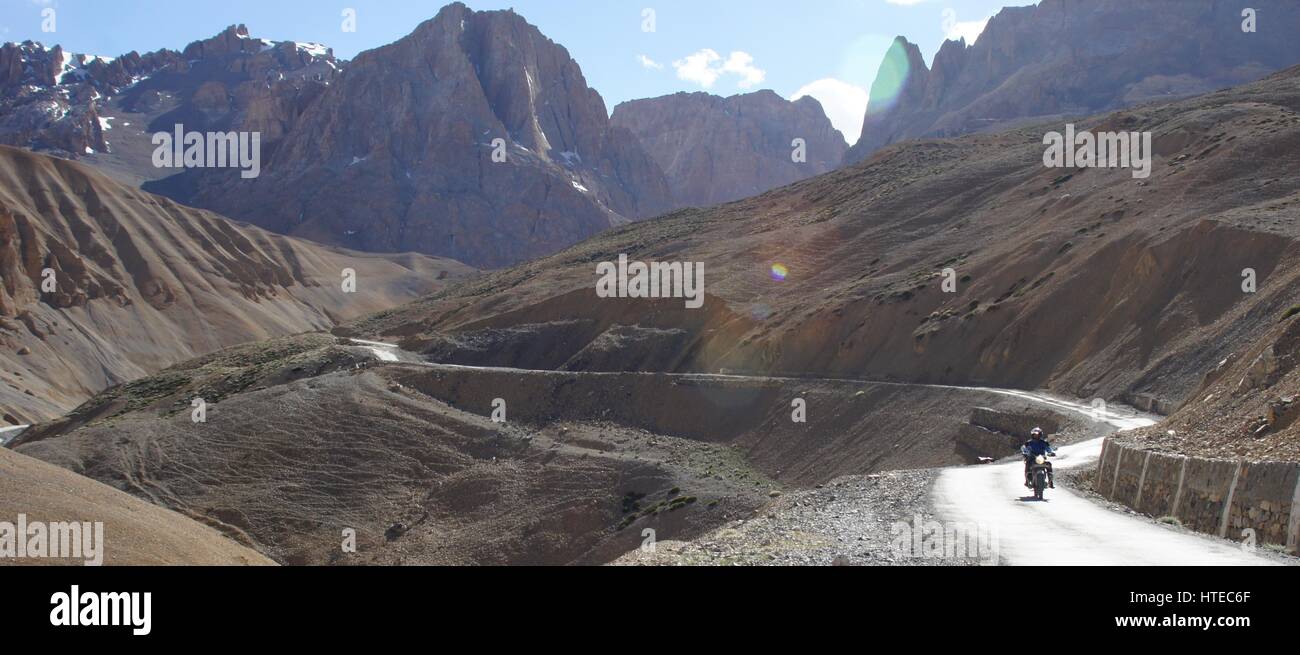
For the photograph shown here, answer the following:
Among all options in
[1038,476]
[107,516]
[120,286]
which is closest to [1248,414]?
[1038,476]

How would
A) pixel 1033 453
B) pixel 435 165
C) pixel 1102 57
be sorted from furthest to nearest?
pixel 435 165
pixel 1102 57
pixel 1033 453

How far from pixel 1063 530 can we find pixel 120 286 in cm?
10960

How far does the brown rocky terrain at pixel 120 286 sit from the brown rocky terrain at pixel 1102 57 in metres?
94.1

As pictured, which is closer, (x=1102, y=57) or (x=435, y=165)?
(x=1102, y=57)

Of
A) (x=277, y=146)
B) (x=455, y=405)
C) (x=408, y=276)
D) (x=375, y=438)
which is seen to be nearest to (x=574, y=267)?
(x=455, y=405)

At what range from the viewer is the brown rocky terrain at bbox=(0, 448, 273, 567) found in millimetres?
16719

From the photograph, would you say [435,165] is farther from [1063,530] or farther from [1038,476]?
[1063,530]

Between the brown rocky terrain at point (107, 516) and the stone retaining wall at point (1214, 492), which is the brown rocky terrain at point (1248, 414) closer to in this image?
the stone retaining wall at point (1214, 492)

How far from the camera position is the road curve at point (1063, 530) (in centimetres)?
987

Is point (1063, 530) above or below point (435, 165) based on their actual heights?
below

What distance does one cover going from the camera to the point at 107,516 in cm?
1861

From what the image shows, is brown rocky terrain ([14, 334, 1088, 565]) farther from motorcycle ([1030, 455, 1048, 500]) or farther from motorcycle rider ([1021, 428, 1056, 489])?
motorcycle ([1030, 455, 1048, 500])

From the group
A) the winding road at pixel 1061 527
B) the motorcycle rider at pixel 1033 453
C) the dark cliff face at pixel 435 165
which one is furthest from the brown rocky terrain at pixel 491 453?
the dark cliff face at pixel 435 165
